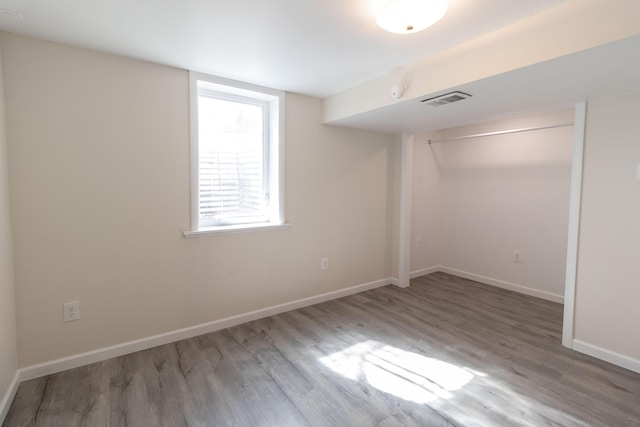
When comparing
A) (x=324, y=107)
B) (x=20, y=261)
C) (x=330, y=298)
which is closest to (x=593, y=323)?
(x=330, y=298)

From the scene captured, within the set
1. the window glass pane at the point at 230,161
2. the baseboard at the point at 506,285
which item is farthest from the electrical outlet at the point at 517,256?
the window glass pane at the point at 230,161

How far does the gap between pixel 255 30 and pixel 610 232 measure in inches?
108

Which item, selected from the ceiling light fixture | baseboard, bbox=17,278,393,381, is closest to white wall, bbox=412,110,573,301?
baseboard, bbox=17,278,393,381

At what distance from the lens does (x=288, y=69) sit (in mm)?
2393

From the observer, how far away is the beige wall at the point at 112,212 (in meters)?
1.96

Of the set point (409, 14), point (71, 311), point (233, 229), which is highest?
point (409, 14)

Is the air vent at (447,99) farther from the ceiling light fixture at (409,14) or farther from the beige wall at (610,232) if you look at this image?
the beige wall at (610,232)

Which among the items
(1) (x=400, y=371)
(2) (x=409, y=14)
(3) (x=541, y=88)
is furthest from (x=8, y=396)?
(3) (x=541, y=88)

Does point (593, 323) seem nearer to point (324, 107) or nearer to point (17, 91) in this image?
point (324, 107)

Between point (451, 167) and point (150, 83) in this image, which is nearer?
point (150, 83)

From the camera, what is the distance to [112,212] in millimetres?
2207

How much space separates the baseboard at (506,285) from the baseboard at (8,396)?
4.46m

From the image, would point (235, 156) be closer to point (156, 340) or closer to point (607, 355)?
point (156, 340)

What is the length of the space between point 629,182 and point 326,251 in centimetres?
247
